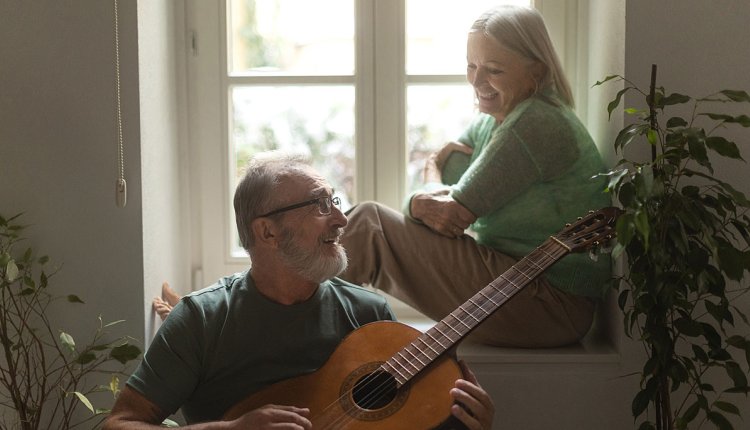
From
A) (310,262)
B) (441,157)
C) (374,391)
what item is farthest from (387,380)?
(441,157)

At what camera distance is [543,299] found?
2.51m

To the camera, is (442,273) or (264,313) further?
(442,273)

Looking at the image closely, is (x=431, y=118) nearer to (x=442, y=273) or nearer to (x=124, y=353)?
(x=442, y=273)

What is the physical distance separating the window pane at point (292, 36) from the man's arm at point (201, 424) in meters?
1.31

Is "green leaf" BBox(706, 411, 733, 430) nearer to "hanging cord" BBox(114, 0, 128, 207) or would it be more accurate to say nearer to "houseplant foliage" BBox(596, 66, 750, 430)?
"houseplant foliage" BBox(596, 66, 750, 430)

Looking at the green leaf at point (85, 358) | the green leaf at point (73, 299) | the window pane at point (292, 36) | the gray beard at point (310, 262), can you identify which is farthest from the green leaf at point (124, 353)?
the window pane at point (292, 36)

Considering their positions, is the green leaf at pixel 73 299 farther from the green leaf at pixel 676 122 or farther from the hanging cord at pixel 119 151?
the green leaf at pixel 676 122

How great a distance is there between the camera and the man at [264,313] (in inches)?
76.7

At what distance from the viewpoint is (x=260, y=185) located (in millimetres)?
2062

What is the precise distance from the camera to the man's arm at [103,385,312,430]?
1.79 m

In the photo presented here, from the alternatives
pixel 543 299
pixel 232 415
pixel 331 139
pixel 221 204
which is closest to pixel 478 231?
pixel 543 299

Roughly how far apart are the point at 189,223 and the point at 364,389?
121 centimetres

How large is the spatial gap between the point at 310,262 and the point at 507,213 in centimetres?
73

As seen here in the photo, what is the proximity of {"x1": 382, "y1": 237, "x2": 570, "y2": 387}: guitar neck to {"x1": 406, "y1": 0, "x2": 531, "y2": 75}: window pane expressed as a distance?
0.98 m
